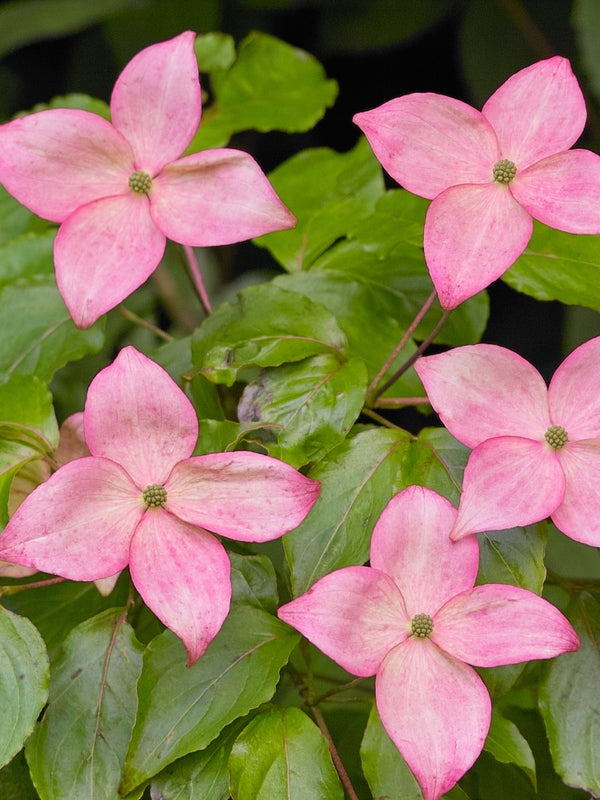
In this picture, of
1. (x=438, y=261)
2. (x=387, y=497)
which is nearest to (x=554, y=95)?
(x=438, y=261)

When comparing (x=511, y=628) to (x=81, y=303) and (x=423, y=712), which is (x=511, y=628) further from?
(x=81, y=303)

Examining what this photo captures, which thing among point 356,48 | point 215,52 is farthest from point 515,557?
point 356,48

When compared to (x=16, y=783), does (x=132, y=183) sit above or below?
above

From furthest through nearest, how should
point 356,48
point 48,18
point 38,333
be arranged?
1. point 356,48
2. point 48,18
3. point 38,333

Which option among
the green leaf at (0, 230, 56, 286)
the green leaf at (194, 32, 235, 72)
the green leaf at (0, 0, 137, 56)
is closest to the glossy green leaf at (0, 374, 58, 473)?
the green leaf at (0, 230, 56, 286)

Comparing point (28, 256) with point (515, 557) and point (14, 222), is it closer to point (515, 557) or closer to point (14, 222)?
point (14, 222)

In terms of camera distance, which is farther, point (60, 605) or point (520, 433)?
point (60, 605)

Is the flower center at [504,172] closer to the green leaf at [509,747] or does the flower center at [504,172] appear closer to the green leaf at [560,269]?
the green leaf at [560,269]
